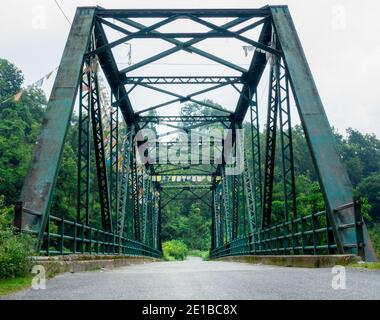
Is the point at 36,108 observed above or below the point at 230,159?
above

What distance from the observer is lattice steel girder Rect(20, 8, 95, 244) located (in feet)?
29.1

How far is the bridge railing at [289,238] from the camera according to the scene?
9.30m

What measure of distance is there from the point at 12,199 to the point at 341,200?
36.1 m

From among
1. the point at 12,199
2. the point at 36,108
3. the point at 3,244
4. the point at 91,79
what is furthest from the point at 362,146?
the point at 3,244

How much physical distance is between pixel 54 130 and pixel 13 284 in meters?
4.86

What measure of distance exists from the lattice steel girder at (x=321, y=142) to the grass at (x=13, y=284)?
4.99 meters

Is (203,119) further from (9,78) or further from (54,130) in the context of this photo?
(9,78)

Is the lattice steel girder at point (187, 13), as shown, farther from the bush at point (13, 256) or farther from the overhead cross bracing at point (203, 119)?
the bush at point (13, 256)

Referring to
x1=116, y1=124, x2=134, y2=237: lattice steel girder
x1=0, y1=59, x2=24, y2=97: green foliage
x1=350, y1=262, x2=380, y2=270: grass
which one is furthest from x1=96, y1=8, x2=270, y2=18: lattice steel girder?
x1=0, y1=59, x2=24, y2=97: green foliage

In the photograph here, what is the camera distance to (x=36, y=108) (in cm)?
5953

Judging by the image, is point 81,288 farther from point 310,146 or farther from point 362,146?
point 362,146

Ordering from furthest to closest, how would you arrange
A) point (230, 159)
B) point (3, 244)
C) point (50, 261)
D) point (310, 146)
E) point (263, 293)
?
point (230, 159), point (310, 146), point (50, 261), point (3, 244), point (263, 293)

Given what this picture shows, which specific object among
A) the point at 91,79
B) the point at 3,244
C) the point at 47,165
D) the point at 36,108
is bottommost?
the point at 3,244

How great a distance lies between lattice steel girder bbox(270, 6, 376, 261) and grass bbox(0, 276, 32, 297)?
4987 millimetres
